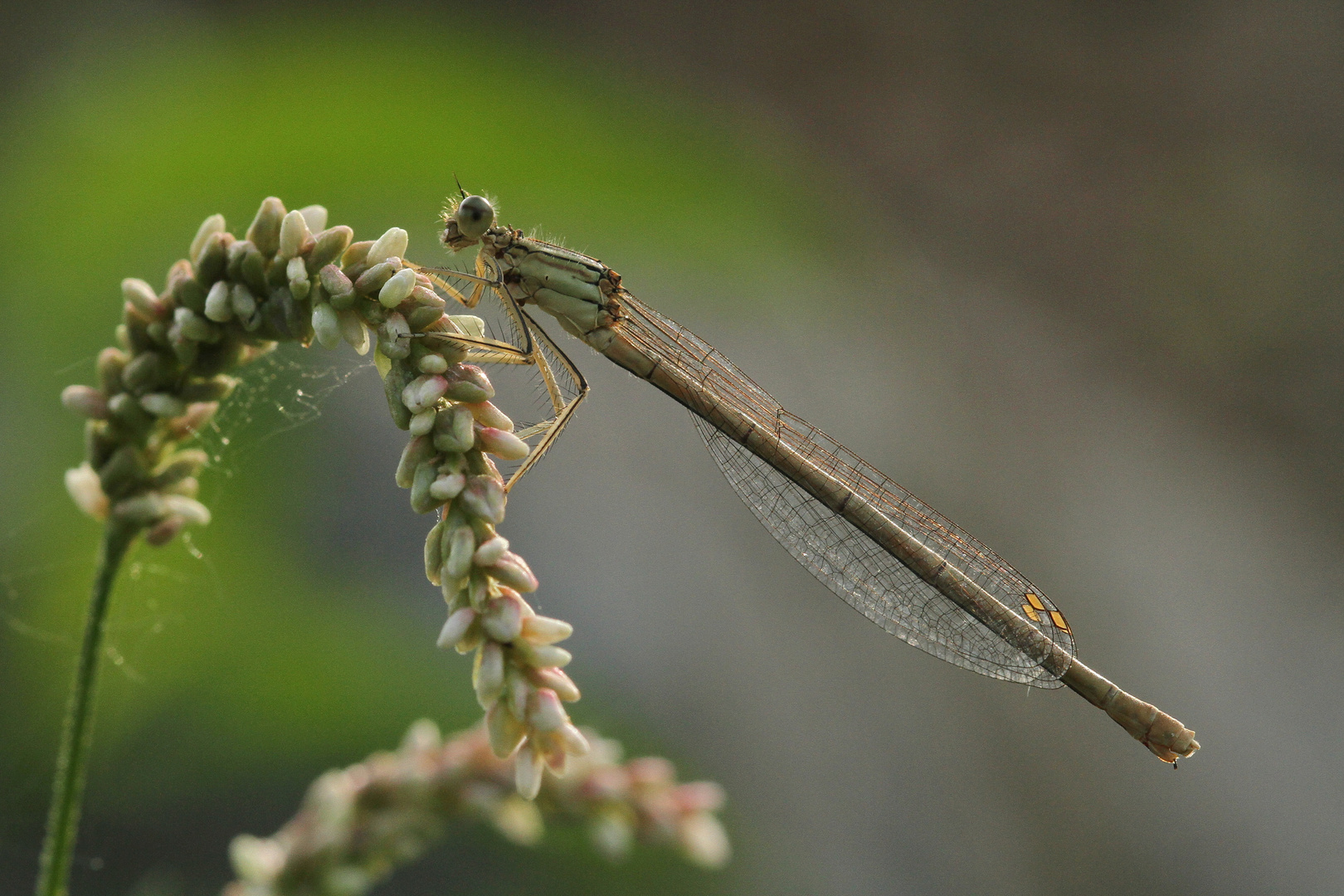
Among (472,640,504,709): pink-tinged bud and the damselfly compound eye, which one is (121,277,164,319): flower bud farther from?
the damselfly compound eye

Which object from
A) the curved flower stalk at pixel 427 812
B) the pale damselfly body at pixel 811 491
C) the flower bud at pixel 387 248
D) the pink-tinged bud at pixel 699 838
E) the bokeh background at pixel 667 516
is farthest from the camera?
the bokeh background at pixel 667 516

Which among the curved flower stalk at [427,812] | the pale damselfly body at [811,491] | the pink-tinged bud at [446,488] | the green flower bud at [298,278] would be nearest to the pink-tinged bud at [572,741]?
the pink-tinged bud at [446,488]

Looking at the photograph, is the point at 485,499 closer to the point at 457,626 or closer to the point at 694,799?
the point at 457,626

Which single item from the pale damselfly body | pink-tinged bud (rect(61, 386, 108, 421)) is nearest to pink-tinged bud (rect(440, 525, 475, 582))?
pink-tinged bud (rect(61, 386, 108, 421))

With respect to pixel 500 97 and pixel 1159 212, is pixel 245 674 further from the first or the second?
pixel 1159 212

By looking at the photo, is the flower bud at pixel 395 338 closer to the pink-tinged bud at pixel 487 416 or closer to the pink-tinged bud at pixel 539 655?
the pink-tinged bud at pixel 487 416
